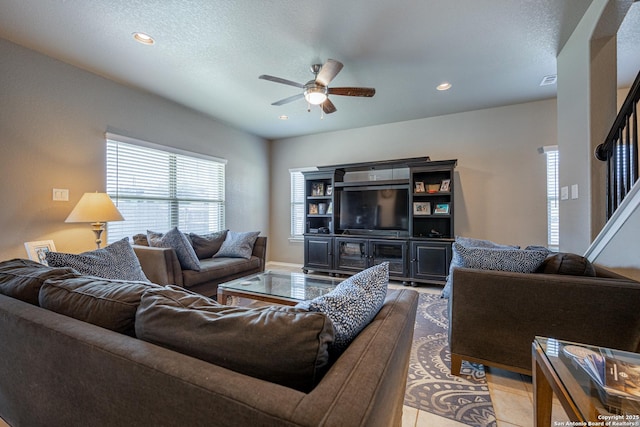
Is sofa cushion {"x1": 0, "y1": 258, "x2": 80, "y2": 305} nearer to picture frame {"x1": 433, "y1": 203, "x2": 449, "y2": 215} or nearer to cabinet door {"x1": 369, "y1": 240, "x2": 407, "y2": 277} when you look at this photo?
cabinet door {"x1": 369, "y1": 240, "x2": 407, "y2": 277}

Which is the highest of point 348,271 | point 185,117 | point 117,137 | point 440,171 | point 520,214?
point 185,117

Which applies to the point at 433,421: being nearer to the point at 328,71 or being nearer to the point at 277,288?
the point at 277,288

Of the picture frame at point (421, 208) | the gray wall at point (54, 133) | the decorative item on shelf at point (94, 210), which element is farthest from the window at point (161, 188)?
the picture frame at point (421, 208)

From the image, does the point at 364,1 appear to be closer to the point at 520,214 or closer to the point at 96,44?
the point at 96,44

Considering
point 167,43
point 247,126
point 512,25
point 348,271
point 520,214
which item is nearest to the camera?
point 512,25

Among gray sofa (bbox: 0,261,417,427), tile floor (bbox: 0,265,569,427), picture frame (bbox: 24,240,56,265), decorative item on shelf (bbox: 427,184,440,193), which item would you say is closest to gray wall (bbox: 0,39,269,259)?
picture frame (bbox: 24,240,56,265)

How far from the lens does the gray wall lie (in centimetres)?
254

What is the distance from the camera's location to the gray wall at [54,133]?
2.54 meters

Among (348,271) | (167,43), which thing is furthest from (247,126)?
(348,271)

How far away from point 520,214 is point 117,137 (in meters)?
5.50

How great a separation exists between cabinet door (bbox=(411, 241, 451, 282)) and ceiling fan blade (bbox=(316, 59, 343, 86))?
105 inches

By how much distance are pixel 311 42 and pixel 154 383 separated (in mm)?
2743

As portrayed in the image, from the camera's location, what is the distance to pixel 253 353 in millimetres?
672

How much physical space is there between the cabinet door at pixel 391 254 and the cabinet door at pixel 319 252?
734 millimetres
